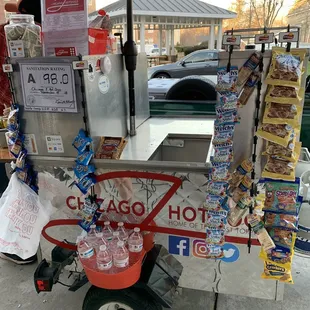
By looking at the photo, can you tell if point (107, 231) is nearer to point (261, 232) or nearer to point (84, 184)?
point (84, 184)

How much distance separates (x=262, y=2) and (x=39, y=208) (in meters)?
19.9

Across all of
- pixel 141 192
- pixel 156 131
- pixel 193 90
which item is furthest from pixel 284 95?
pixel 193 90

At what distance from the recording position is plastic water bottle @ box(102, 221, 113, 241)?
1.70 m

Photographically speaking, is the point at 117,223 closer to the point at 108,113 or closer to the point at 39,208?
the point at 39,208

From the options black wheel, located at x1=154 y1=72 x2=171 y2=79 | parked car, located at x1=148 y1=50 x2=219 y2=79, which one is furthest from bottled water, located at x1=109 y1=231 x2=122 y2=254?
black wheel, located at x1=154 y1=72 x2=171 y2=79

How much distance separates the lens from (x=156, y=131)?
7.88ft

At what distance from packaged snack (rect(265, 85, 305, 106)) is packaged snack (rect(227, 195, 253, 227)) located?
19.1 inches

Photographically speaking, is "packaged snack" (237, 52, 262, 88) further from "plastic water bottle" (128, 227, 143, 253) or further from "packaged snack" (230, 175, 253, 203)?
"plastic water bottle" (128, 227, 143, 253)

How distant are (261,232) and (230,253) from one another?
27cm

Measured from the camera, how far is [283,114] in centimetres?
135

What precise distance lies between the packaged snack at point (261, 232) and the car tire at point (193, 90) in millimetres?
2185

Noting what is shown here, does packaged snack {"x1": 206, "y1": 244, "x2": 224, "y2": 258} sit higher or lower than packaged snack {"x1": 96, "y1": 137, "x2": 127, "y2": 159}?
lower

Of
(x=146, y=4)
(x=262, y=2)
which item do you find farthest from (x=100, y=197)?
(x=262, y=2)

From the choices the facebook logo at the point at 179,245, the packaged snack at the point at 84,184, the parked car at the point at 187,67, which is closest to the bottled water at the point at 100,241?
the packaged snack at the point at 84,184
